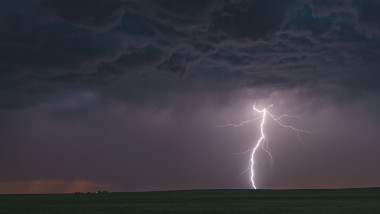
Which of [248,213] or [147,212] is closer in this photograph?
[248,213]

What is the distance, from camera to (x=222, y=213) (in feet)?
88.9

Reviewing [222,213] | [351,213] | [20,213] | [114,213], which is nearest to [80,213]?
[114,213]

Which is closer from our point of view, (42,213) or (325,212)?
(325,212)

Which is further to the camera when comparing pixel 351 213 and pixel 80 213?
pixel 80 213

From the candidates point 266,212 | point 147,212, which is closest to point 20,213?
point 147,212

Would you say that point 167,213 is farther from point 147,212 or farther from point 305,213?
point 305,213

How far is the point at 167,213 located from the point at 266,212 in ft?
21.1

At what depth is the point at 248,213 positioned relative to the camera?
87.6 ft

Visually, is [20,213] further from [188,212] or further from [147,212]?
[188,212]

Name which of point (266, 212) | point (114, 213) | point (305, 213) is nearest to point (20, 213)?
point (114, 213)

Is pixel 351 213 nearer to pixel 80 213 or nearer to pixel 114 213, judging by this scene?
pixel 114 213

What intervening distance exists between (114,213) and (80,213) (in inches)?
89.1

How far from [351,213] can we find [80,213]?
17.3 metres

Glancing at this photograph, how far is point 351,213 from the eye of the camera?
26344 millimetres
